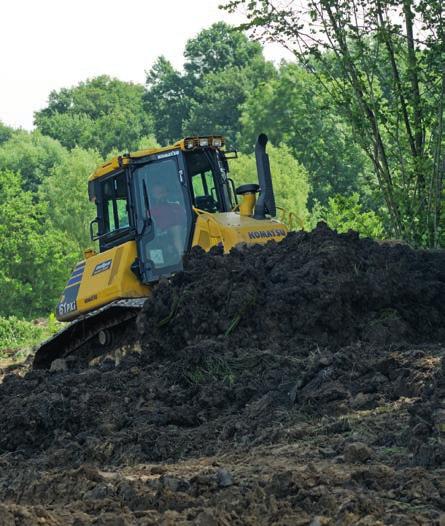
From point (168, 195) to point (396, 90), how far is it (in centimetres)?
462

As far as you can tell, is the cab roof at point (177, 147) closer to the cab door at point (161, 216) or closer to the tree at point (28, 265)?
the cab door at point (161, 216)

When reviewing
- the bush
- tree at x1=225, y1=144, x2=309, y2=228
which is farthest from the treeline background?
the bush

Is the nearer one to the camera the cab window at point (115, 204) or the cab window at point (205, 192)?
the cab window at point (205, 192)

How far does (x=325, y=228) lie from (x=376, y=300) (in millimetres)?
1318

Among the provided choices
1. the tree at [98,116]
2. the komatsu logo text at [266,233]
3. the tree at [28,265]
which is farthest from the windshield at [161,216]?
the tree at [98,116]

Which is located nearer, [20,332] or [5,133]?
[20,332]

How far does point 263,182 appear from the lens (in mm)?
14938

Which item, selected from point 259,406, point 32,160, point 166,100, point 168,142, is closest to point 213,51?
point 166,100

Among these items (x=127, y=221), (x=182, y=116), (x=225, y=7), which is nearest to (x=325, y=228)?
(x=127, y=221)

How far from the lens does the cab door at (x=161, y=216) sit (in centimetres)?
1504

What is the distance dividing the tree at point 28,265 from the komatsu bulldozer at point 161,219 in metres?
33.2

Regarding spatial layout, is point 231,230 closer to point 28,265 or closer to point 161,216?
point 161,216

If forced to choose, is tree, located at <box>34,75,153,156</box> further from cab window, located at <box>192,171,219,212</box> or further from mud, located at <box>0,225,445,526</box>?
mud, located at <box>0,225,445,526</box>

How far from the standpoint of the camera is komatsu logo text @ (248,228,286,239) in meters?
14.9
